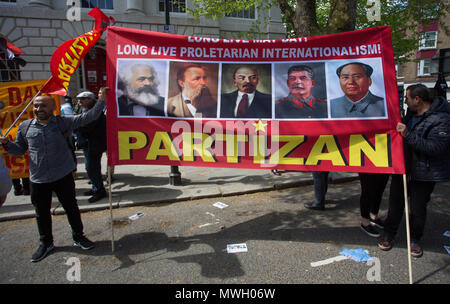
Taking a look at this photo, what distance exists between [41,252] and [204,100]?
281 cm

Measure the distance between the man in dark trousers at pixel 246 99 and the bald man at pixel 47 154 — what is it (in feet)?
5.19

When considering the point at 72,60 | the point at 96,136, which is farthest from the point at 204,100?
the point at 96,136

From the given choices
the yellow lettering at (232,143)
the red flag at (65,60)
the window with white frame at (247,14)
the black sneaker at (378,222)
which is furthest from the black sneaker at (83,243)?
the window with white frame at (247,14)

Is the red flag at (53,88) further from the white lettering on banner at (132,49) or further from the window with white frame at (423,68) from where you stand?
the window with white frame at (423,68)

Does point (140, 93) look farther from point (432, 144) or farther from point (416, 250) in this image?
point (416, 250)

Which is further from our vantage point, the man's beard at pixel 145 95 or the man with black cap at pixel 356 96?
the man's beard at pixel 145 95

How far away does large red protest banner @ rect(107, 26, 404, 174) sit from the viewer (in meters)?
3.34

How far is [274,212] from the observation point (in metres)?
4.65

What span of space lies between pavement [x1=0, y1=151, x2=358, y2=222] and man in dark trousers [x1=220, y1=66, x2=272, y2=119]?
2.49 m

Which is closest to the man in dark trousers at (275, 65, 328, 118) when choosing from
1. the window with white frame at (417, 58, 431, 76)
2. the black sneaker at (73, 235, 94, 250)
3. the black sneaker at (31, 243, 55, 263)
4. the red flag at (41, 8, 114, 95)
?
the red flag at (41, 8, 114, 95)

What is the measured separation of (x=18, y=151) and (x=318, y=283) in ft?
12.3

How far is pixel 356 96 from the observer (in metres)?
3.28

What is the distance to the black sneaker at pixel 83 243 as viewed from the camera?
3537mm

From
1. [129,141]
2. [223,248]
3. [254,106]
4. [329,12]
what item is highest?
[329,12]
